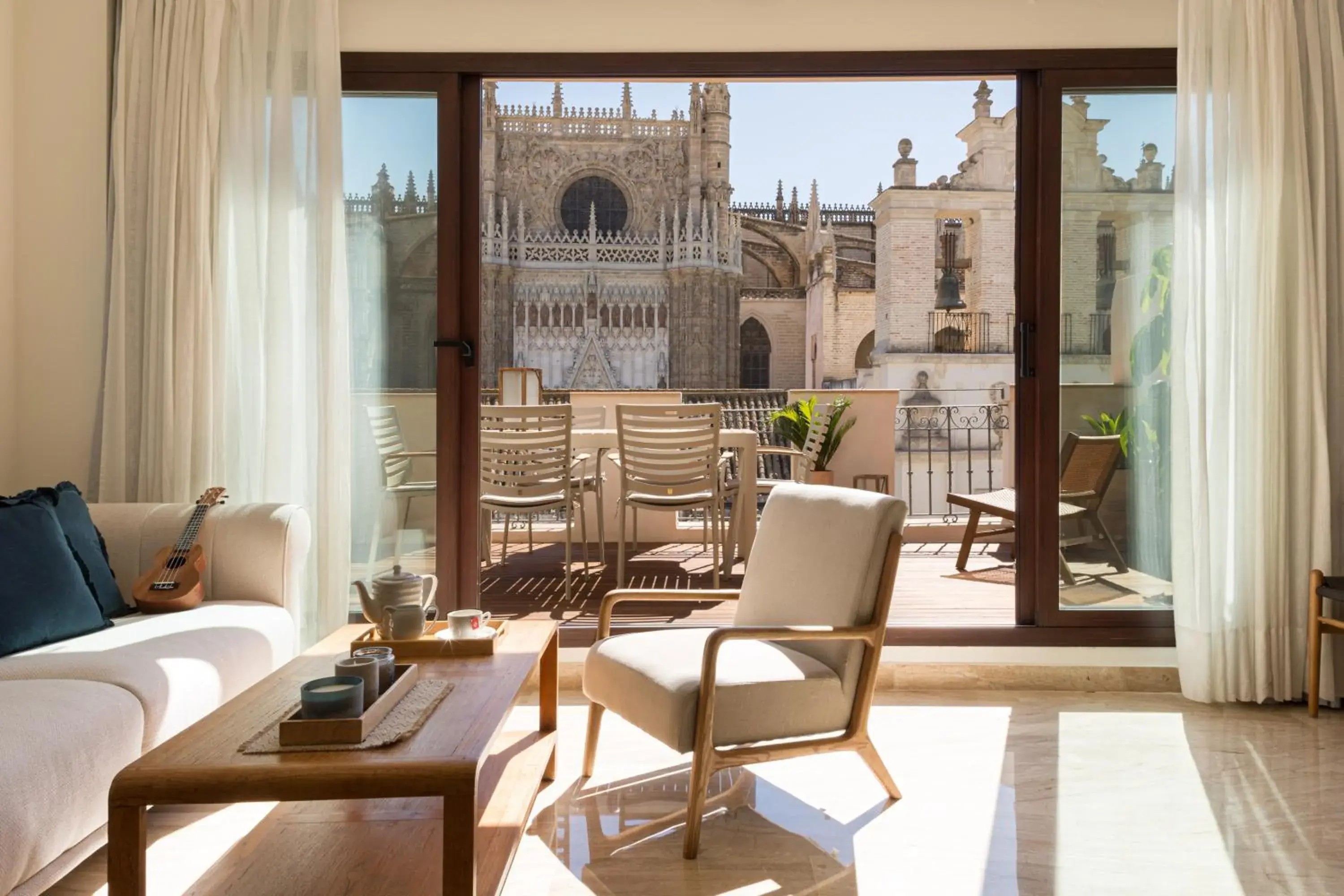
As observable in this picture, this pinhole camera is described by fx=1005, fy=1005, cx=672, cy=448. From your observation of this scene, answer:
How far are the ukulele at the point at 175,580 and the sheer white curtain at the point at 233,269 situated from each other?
1.47 feet

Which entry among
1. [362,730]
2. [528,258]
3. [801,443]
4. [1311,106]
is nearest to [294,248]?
[362,730]

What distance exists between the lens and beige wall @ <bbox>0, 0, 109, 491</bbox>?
10.9 feet

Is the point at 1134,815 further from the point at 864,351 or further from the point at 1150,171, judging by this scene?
the point at 864,351

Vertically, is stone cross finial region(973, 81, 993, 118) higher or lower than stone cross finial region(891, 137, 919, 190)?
higher

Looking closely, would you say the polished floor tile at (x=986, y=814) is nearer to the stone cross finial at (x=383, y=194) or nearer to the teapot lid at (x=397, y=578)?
the teapot lid at (x=397, y=578)

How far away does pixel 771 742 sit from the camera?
7.49 ft

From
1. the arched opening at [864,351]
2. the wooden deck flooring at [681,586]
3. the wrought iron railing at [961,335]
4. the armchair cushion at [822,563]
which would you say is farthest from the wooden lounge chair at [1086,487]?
the arched opening at [864,351]

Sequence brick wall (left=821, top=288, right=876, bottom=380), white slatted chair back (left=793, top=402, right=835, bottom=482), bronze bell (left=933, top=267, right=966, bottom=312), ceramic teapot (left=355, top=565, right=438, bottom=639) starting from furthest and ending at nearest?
brick wall (left=821, top=288, right=876, bottom=380) → bronze bell (left=933, top=267, right=966, bottom=312) → white slatted chair back (left=793, top=402, right=835, bottom=482) → ceramic teapot (left=355, top=565, right=438, bottom=639)

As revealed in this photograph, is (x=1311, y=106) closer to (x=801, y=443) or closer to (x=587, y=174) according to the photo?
(x=801, y=443)

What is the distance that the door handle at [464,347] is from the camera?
344 cm

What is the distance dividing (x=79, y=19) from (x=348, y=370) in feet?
4.80

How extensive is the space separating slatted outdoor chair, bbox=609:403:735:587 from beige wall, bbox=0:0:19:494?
248cm

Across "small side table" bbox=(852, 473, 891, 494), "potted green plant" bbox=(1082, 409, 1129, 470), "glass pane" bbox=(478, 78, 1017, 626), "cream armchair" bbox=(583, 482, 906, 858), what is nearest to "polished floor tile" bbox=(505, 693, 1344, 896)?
"cream armchair" bbox=(583, 482, 906, 858)

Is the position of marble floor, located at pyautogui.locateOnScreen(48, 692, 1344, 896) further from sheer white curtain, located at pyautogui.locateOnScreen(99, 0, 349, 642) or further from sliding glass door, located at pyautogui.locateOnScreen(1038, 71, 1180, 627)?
sheer white curtain, located at pyautogui.locateOnScreen(99, 0, 349, 642)
